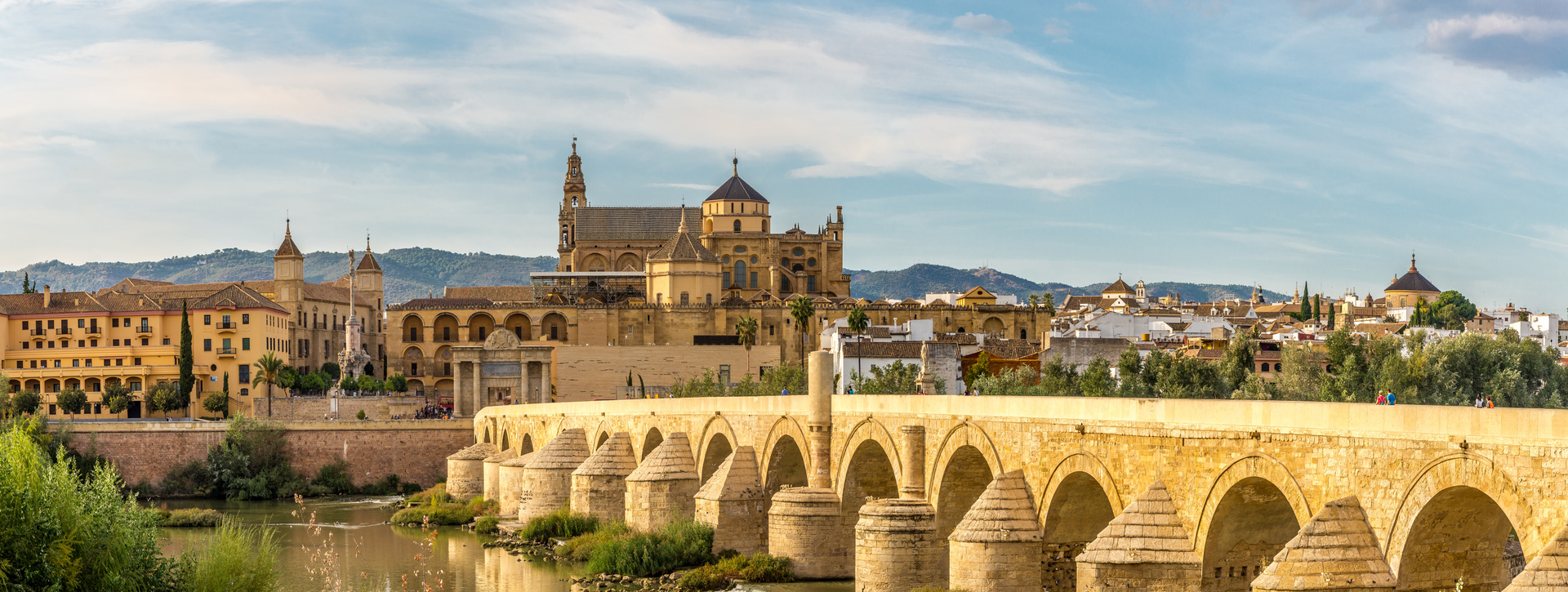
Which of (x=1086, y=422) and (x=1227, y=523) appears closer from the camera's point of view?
(x=1227, y=523)

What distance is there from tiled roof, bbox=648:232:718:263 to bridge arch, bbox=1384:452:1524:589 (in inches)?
3020

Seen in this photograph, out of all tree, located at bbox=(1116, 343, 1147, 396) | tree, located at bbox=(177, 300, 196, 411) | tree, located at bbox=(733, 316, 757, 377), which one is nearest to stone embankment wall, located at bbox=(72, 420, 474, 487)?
tree, located at bbox=(177, 300, 196, 411)

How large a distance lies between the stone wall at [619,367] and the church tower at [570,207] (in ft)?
71.2

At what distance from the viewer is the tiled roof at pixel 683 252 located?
90562mm

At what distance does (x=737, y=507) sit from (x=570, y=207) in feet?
253

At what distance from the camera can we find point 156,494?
185 ft

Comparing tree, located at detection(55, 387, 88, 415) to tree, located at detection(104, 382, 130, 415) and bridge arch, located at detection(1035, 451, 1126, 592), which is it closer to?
tree, located at detection(104, 382, 130, 415)

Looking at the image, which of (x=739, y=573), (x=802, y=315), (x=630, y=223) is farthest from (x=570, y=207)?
(x=739, y=573)

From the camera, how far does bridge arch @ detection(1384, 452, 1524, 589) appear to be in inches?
526

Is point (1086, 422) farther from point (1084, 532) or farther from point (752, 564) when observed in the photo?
point (752, 564)

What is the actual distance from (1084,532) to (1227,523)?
3.82 m

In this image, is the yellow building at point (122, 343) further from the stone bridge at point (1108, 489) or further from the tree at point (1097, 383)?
the stone bridge at point (1108, 489)

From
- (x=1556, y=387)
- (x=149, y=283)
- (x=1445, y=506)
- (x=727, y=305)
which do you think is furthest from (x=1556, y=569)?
(x=149, y=283)

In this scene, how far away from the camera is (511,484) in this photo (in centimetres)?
4403
